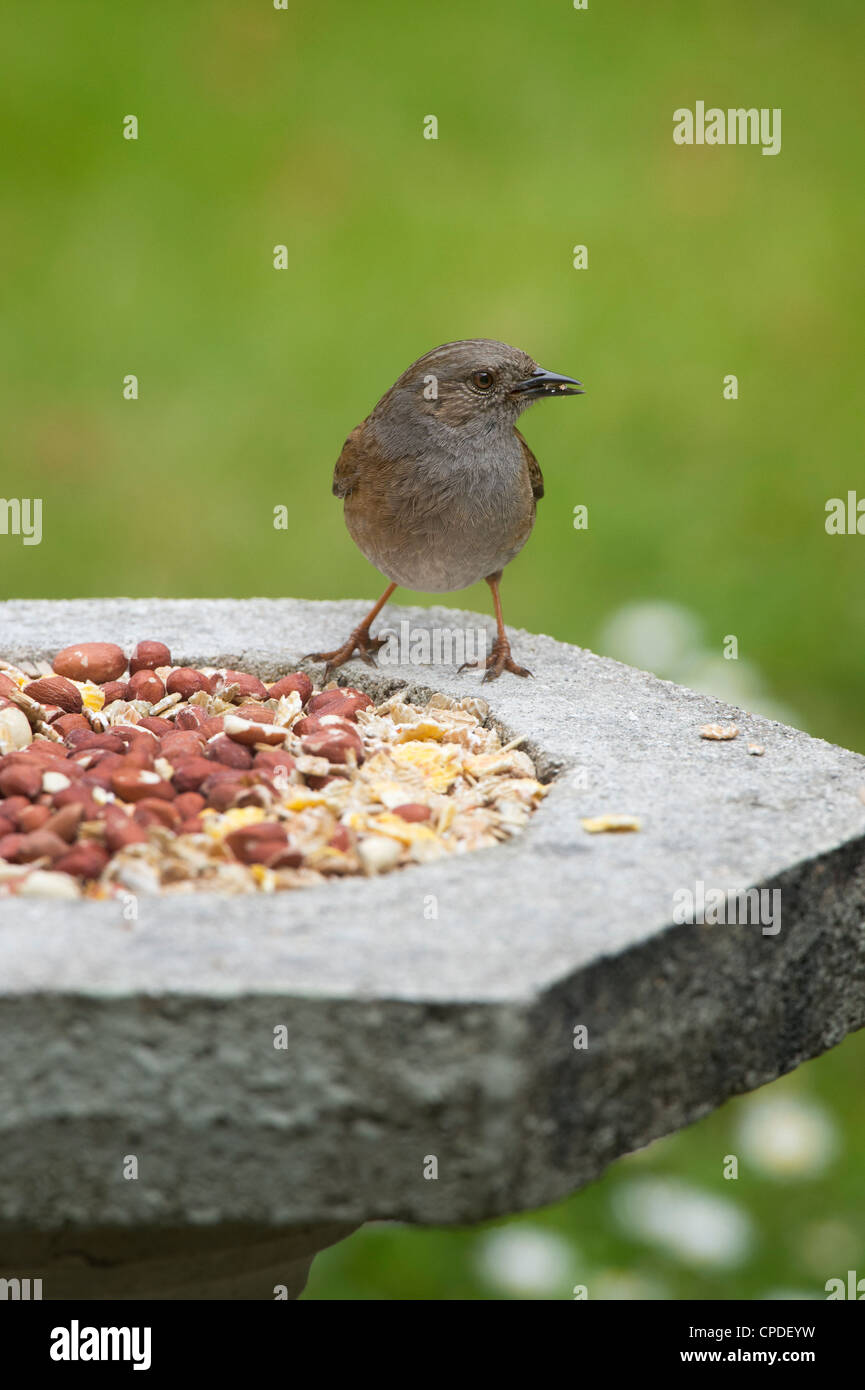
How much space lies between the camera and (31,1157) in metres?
1.73

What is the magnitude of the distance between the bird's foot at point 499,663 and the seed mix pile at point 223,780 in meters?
0.18

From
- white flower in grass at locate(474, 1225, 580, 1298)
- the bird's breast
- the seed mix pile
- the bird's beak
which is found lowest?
white flower in grass at locate(474, 1225, 580, 1298)

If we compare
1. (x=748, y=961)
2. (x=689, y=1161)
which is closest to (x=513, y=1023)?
(x=748, y=961)

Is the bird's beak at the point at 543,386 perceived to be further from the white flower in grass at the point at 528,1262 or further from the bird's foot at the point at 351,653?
the white flower in grass at the point at 528,1262

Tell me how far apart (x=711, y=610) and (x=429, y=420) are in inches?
117

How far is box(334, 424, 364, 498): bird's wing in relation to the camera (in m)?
3.35

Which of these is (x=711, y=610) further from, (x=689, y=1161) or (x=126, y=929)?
(x=126, y=929)

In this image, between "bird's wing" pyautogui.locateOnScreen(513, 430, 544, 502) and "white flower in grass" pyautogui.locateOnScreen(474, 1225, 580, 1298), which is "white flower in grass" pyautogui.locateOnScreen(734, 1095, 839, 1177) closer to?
"white flower in grass" pyautogui.locateOnScreen(474, 1225, 580, 1298)

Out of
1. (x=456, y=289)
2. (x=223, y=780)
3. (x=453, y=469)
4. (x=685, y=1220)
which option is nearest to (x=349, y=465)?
(x=453, y=469)

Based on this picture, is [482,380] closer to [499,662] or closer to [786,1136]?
[499,662]

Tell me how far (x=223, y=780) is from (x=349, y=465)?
1.24 metres

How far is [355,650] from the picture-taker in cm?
329

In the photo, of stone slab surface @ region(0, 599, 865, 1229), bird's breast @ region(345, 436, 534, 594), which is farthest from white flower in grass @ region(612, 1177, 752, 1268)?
stone slab surface @ region(0, 599, 865, 1229)

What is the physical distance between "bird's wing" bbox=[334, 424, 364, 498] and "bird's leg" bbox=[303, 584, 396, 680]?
0.28m
